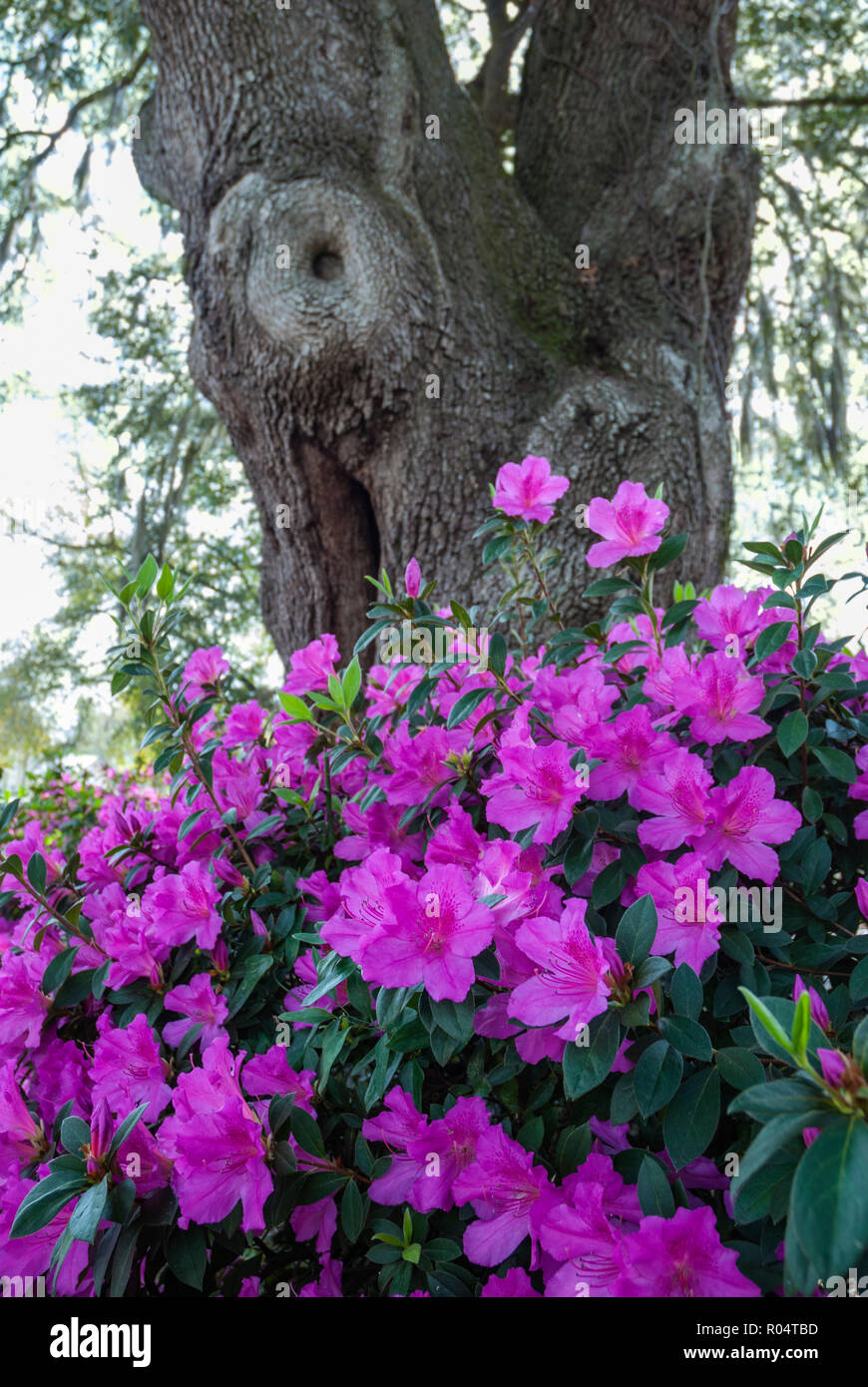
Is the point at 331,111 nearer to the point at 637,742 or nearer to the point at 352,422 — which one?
the point at 352,422

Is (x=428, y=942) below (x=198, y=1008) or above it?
above

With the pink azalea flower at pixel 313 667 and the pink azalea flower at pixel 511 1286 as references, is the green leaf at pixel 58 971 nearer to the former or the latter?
the pink azalea flower at pixel 313 667

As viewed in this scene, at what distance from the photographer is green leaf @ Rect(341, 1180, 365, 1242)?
81cm

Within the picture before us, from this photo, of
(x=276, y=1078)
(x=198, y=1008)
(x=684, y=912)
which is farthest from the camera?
(x=198, y=1008)

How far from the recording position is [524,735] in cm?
90

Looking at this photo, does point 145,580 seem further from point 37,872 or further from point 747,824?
point 747,824

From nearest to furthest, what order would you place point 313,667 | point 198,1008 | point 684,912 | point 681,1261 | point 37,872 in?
point 681,1261 → point 684,912 → point 198,1008 → point 37,872 → point 313,667

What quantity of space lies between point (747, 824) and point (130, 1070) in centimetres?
70

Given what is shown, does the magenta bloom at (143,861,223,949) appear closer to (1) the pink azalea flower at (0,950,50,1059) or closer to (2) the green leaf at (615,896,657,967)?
(1) the pink azalea flower at (0,950,50,1059)

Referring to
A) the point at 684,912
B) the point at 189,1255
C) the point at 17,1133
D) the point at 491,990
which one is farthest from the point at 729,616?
the point at 17,1133

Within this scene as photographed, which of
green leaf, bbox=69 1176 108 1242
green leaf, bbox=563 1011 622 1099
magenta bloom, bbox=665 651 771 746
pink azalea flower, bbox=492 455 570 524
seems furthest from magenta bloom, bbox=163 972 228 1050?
pink azalea flower, bbox=492 455 570 524

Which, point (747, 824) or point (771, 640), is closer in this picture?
point (747, 824)

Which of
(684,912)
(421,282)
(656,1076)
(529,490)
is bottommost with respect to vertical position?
(656,1076)

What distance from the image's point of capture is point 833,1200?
45 cm
